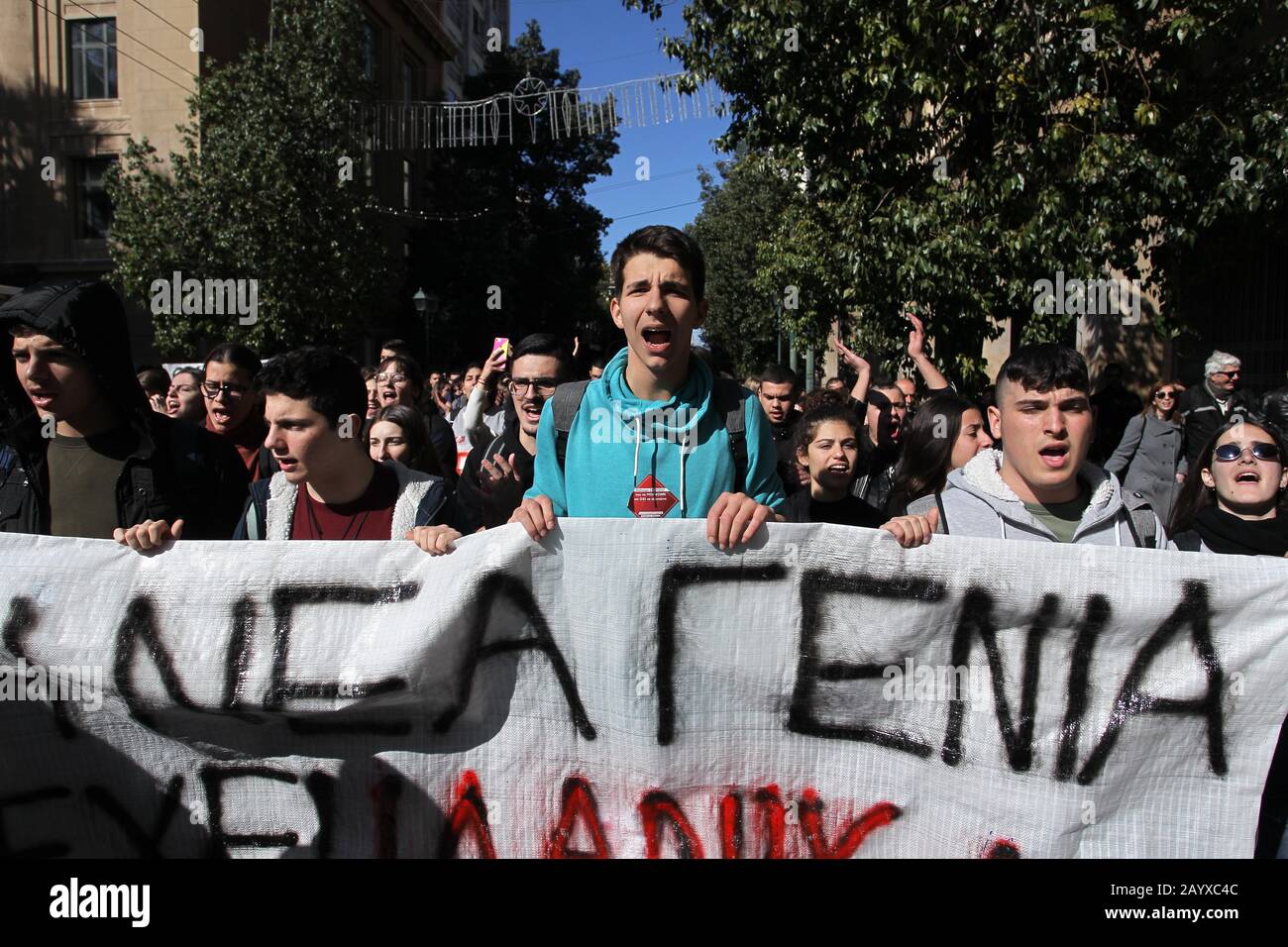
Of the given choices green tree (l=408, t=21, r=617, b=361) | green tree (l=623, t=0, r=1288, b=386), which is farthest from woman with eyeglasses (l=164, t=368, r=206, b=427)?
green tree (l=408, t=21, r=617, b=361)

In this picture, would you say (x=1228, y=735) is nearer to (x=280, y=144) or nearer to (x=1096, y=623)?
(x=1096, y=623)

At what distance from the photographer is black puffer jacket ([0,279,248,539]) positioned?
2.60 metres

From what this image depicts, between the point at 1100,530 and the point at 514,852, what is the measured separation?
1695 mm

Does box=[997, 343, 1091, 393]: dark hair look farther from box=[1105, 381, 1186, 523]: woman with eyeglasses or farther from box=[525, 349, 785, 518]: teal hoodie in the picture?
box=[1105, 381, 1186, 523]: woman with eyeglasses

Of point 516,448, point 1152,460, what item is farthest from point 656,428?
point 1152,460

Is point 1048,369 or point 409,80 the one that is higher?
point 409,80

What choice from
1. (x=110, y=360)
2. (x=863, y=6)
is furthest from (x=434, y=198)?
(x=110, y=360)

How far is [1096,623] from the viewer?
7.47 feet

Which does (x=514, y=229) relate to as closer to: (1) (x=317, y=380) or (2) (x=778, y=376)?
(2) (x=778, y=376)

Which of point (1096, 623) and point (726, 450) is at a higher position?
point (726, 450)

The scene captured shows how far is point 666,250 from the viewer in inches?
95.7

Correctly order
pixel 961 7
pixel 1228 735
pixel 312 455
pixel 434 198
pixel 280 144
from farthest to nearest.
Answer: pixel 434 198, pixel 280 144, pixel 961 7, pixel 312 455, pixel 1228 735

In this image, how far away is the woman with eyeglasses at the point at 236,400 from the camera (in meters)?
4.04

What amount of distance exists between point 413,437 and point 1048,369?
8.64ft
